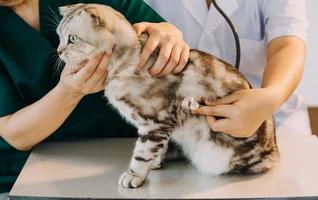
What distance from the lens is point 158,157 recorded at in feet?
2.81

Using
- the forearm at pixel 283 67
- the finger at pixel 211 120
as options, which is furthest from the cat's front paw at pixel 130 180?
the forearm at pixel 283 67

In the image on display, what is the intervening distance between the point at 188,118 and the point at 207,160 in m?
0.08

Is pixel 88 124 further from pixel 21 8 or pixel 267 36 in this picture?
pixel 267 36

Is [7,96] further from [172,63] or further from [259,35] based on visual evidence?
[259,35]

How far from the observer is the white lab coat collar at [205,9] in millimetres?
1149

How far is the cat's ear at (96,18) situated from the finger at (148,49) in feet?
0.26

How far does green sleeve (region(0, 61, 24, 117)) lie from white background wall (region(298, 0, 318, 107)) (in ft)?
3.24

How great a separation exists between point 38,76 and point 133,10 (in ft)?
0.77

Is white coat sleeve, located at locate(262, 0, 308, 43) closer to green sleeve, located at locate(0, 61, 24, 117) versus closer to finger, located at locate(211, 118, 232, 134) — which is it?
A: finger, located at locate(211, 118, 232, 134)

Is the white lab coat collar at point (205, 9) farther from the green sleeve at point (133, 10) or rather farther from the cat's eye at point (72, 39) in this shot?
the cat's eye at point (72, 39)

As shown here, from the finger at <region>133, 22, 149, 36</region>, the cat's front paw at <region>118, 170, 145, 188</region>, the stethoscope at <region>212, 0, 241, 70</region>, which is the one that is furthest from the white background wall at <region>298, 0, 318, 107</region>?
the cat's front paw at <region>118, 170, 145, 188</region>

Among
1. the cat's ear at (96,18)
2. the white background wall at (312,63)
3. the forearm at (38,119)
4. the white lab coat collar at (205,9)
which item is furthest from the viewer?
the white background wall at (312,63)

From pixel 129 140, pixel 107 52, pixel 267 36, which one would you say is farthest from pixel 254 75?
pixel 107 52

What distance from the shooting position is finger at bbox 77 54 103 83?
0.79 metres
